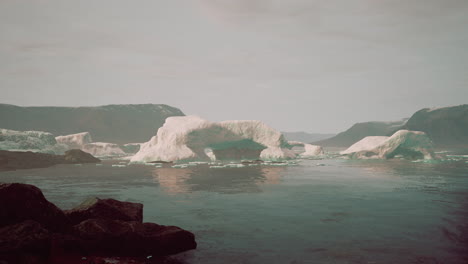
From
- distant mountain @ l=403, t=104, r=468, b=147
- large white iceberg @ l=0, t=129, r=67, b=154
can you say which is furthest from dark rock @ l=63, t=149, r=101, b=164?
distant mountain @ l=403, t=104, r=468, b=147

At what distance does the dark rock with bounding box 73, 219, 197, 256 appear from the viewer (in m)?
7.69

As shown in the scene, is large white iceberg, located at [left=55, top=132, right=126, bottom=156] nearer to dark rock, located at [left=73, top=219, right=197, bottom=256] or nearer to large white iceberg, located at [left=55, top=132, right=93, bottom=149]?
large white iceberg, located at [left=55, top=132, right=93, bottom=149]

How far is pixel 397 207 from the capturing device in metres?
14.3

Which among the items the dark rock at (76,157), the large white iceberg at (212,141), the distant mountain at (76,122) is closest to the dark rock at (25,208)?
the large white iceberg at (212,141)

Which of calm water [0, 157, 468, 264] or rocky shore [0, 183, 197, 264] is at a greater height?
rocky shore [0, 183, 197, 264]

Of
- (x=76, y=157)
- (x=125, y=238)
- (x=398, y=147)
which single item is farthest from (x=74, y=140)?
(x=125, y=238)

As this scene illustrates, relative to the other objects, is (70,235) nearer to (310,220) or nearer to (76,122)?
(310,220)

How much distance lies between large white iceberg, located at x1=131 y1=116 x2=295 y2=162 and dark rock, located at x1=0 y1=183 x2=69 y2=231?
37490mm

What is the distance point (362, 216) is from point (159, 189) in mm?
12045

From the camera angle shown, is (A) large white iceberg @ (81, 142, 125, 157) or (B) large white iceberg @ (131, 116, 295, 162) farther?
(A) large white iceberg @ (81, 142, 125, 157)

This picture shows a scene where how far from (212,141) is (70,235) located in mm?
41866

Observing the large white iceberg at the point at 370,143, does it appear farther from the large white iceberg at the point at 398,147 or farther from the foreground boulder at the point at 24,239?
the foreground boulder at the point at 24,239

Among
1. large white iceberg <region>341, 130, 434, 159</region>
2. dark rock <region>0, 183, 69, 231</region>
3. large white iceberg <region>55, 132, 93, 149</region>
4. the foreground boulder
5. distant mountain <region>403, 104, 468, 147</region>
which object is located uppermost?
distant mountain <region>403, 104, 468, 147</region>

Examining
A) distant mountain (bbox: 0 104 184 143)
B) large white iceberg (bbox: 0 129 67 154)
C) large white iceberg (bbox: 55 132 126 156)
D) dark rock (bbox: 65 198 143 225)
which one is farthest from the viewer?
distant mountain (bbox: 0 104 184 143)
